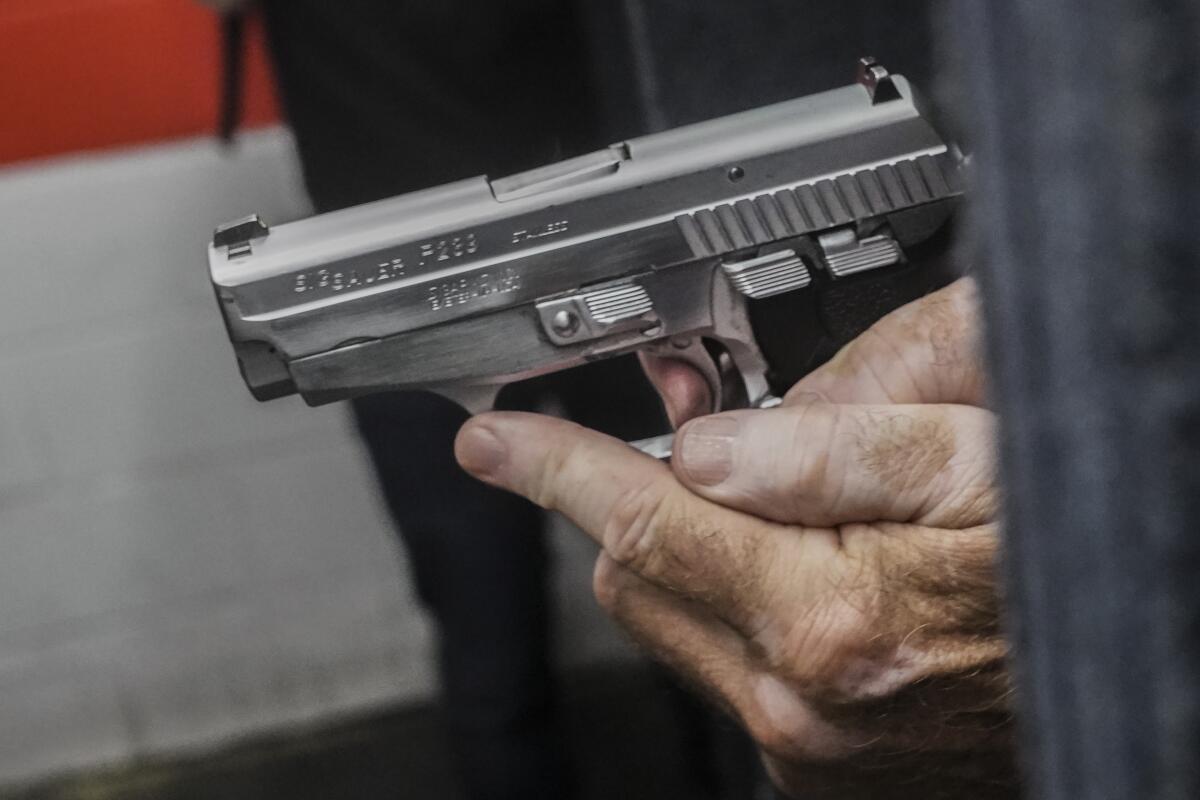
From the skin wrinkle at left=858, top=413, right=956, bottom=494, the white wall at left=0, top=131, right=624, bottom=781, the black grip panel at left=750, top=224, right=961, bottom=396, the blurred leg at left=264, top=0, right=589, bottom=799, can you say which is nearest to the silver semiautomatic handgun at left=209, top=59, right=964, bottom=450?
the black grip panel at left=750, top=224, right=961, bottom=396

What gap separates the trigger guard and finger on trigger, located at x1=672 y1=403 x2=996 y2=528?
0.30 feet

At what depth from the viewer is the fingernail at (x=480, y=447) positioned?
509 mm

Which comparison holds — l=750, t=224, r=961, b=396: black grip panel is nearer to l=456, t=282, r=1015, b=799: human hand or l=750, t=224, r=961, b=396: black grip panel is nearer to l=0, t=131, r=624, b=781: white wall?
l=456, t=282, r=1015, b=799: human hand

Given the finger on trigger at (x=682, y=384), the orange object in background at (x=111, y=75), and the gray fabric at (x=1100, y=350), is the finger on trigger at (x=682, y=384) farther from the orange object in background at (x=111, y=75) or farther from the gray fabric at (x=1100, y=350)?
the orange object in background at (x=111, y=75)

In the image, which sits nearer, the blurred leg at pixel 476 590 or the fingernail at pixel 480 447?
the fingernail at pixel 480 447

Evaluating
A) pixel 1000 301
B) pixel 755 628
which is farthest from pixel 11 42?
pixel 1000 301

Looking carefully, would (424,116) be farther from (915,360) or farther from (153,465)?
(153,465)

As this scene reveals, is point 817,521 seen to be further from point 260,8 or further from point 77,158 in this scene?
point 77,158

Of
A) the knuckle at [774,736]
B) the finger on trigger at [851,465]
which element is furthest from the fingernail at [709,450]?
the knuckle at [774,736]

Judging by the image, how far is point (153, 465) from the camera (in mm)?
1306

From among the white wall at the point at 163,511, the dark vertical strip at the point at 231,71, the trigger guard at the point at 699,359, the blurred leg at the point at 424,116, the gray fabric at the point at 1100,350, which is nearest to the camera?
the gray fabric at the point at 1100,350

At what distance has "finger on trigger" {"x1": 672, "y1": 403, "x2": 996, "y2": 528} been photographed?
1.51 ft

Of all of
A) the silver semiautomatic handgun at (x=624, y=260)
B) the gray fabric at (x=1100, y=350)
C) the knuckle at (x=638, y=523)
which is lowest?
the knuckle at (x=638, y=523)

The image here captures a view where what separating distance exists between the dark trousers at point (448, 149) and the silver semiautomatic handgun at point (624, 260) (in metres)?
0.27
